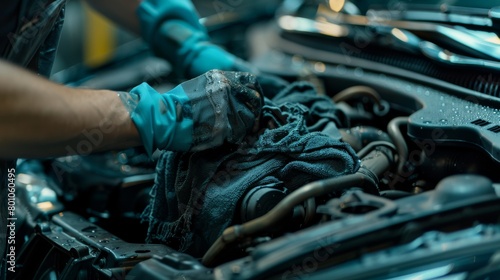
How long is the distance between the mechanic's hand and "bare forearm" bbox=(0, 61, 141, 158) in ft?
0.11

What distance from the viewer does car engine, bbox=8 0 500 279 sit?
0.85m

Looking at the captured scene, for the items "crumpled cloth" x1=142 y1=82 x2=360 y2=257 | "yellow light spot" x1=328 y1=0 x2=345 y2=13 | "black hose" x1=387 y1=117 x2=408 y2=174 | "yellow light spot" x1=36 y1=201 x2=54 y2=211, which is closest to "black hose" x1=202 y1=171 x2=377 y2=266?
"crumpled cloth" x1=142 y1=82 x2=360 y2=257

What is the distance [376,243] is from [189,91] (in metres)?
0.47

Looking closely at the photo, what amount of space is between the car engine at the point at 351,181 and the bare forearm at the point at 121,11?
0.20 meters

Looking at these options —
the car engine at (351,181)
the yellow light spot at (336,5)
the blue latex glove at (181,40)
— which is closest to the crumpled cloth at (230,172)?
the car engine at (351,181)

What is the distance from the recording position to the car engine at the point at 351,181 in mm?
854

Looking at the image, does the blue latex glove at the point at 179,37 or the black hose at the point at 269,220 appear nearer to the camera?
the black hose at the point at 269,220

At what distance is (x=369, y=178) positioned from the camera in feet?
3.51

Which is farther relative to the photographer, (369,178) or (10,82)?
(369,178)

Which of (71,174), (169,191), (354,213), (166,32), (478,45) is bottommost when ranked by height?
(71,174)

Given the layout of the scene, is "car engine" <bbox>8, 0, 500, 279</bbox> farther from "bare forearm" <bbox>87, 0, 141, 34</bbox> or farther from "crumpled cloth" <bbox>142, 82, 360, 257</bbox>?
"bare forearm" <bbox>87, 0, 141, 34</bbox>

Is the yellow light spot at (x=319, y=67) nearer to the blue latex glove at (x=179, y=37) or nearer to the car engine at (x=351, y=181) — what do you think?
the car engine at (x=351, y=181)

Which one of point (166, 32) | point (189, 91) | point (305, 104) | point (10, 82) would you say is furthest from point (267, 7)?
point (10, 82)

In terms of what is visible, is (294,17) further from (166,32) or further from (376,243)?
(376,243)
